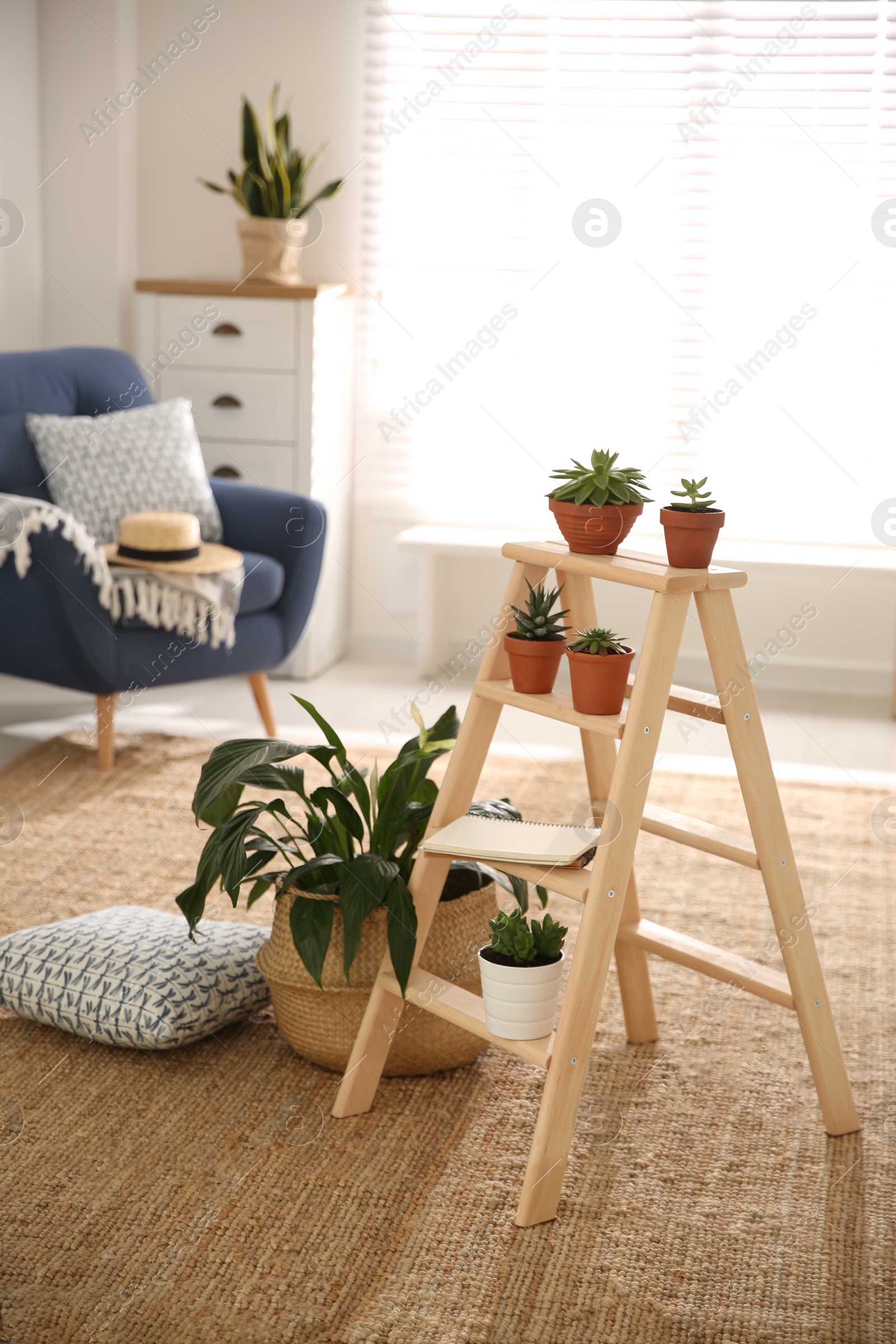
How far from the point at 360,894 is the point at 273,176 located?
2877 millimetres

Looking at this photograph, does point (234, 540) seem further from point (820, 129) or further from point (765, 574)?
point (820, 129)

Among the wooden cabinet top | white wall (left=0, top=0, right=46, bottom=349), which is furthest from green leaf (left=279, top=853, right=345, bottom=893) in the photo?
white wall (left=0, top=0, right=46, bottom=349)

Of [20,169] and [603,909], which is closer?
[603,909]

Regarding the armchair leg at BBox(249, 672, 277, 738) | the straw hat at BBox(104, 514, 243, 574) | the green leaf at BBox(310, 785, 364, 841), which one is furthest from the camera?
the armchair leg at BBox(249, 672, 277, 738)

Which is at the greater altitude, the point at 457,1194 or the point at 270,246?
the point at 270,246

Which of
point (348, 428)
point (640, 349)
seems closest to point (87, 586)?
point (348, 428)

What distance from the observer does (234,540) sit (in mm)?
3439

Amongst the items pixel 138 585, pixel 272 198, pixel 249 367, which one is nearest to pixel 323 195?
pixel 272 198

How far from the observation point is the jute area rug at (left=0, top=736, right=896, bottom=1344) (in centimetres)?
138

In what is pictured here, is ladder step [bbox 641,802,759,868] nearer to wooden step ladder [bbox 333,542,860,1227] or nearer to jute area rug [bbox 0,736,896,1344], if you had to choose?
wooden step ladder [bbox 333,542,860,1227]

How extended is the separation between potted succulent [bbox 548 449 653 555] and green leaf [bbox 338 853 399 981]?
19.1 inches

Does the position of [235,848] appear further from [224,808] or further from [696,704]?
[696,704]

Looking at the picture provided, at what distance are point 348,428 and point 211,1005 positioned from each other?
2.76 metres

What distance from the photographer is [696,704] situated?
1624mm
